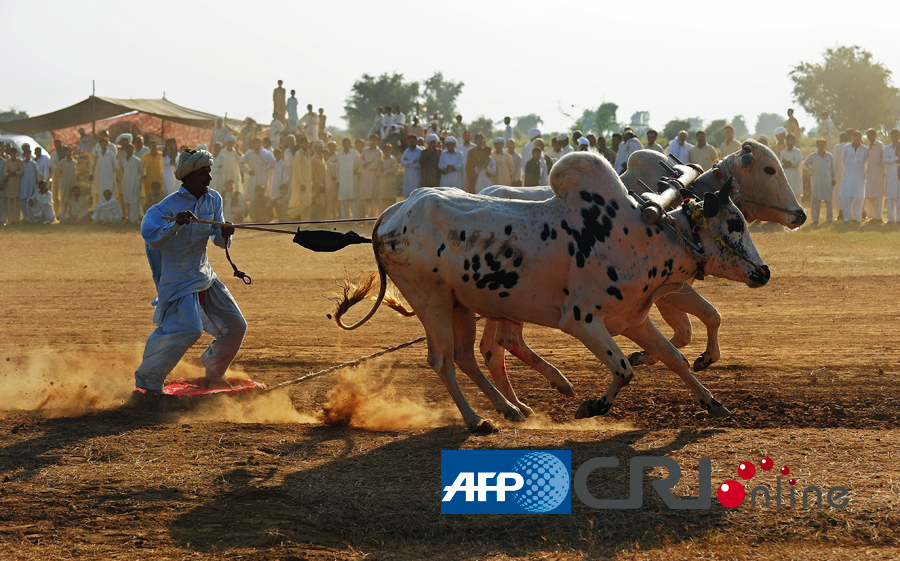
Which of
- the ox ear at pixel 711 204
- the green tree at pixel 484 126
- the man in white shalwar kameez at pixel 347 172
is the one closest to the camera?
the ox ear at pixel 711 204

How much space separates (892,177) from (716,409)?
16765 millimetres

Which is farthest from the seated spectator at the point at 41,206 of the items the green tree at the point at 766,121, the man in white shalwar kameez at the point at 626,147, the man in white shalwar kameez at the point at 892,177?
the green tree at the point at 766,121

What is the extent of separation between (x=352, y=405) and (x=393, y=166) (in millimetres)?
16186

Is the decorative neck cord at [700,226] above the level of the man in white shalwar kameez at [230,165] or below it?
below

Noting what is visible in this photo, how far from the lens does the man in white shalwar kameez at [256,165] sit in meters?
24.1

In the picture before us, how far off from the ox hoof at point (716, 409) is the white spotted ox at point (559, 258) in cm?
47

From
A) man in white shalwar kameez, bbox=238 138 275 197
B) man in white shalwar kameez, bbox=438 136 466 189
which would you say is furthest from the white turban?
man in white shalwar kameez, bbox=238 138 275 197

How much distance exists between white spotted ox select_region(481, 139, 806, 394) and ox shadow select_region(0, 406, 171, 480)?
8.73 ft

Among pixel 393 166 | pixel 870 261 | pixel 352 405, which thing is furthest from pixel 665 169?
pixel 393 166

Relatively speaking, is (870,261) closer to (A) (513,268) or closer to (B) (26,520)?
(A) (513,268)

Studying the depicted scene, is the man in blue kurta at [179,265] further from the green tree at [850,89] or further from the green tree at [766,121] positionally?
the green tree at [766,121]

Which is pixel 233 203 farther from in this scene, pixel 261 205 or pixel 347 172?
pixel 347 172

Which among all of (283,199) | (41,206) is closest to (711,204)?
(283,199)

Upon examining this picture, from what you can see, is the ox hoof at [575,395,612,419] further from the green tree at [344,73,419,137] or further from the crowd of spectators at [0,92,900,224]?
the green tree at [344,73,419,137]
